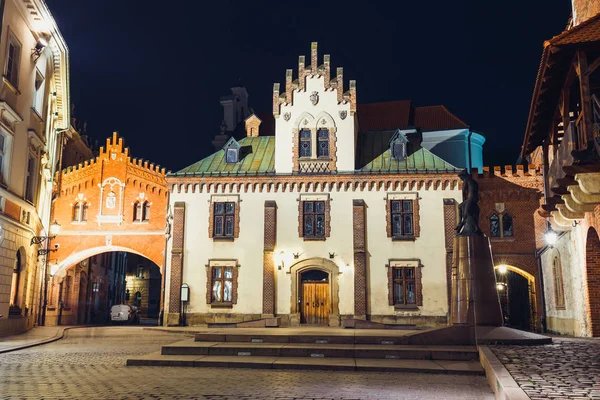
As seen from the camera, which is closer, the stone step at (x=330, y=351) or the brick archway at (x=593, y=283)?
the stone step at (x=330, y=351)

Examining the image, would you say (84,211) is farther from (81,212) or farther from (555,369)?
(555,369)

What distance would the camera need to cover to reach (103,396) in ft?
31.6

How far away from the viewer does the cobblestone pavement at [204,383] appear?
32.3 feet

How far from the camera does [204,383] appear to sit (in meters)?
11.3

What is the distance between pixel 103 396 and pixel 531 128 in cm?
1517

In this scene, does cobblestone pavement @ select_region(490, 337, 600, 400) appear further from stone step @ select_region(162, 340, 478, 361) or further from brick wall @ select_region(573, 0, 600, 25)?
brick wall @ select_region(573, 0, 600, 25)

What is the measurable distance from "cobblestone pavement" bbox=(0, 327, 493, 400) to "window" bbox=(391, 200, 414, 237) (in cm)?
1812

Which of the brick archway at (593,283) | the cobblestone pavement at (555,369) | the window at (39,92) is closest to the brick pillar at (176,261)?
the window at (39,92)

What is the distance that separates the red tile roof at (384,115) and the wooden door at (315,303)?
17.0 m

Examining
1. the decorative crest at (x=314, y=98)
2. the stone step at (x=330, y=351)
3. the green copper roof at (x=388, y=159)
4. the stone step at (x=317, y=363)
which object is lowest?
the stone step at (x=317, y=363)

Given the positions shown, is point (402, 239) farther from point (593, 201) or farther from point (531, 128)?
point (593, 201)

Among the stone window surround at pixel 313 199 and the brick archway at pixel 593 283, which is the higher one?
the stone window surround at pixel 313 199

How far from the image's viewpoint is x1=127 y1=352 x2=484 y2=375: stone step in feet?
42.8

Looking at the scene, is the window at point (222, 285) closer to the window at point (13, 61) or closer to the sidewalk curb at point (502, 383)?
the window at point (13, 61)
